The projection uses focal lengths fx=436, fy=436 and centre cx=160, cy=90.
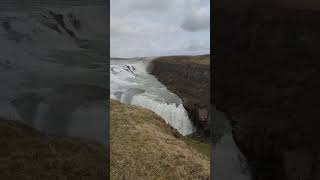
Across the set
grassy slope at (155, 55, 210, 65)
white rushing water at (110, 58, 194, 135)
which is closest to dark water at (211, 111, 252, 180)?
white rushing water at (110, 58, 194, 135)

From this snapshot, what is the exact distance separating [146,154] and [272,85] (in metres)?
2.65

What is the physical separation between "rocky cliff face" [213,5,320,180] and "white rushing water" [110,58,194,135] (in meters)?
4.06

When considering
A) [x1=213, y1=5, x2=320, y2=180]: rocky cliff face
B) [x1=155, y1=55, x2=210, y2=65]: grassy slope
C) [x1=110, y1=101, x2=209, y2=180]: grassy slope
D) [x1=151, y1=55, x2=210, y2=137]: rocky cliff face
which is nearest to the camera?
[x1=213, y1=5, x2=320, y2=180]: rocky cliff face

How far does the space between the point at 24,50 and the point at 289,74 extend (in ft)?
5.51

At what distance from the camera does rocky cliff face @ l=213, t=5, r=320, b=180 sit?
257 cm

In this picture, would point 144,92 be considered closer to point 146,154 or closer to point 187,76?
point 187,76

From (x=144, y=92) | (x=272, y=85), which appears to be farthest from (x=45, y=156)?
(x=144, y=92)

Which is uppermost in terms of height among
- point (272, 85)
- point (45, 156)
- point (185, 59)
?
point (185, 59)

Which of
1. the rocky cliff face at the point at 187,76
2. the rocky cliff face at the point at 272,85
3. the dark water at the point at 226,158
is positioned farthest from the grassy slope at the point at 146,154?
the rocky cliff face at the point at 272,85

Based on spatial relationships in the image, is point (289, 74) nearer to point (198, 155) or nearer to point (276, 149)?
point (276, 149)

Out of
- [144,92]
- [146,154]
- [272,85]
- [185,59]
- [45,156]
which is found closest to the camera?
[272,85]

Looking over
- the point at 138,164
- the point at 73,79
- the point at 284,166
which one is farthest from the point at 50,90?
the point at 138,164

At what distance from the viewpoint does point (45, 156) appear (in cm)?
286

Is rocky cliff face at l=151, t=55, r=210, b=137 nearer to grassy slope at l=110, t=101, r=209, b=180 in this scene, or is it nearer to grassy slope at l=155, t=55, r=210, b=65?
grassy slope at l=155, t=55, r=210, b=65
